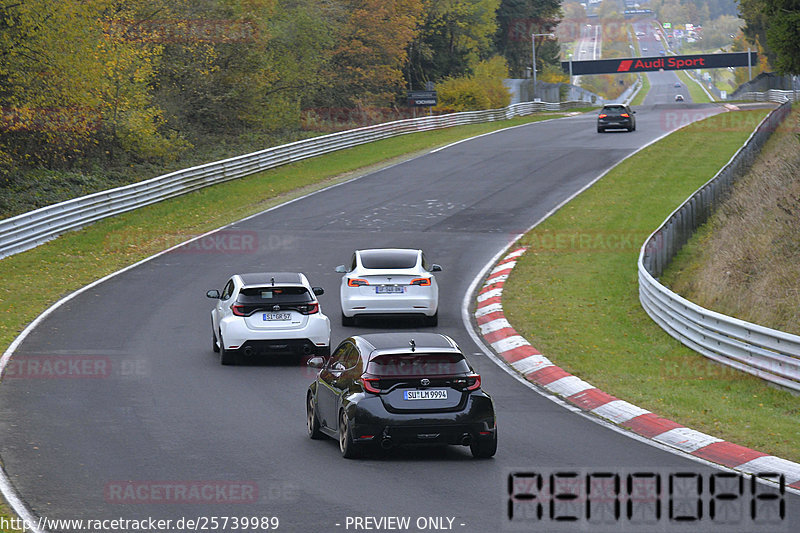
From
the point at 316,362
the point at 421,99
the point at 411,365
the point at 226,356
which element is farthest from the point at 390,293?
the point at 421,99

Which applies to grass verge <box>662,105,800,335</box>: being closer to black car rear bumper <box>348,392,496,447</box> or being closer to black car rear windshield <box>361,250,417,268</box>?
black car rear windshield <box>361,250,417,268</box>

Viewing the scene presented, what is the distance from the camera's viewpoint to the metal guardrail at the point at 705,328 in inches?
590

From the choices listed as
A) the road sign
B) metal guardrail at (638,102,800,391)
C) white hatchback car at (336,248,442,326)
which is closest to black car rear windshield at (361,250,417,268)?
white hatchback car at (336,248,442,326)

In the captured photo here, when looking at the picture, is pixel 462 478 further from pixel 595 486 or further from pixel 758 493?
pixel 758 493

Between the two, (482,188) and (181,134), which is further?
(181,134)

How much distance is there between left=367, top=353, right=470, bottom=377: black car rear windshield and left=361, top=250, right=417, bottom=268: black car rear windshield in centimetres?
983

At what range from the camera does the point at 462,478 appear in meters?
10.7

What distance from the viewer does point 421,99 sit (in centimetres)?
6444

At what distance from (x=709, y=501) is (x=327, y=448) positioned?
4.51 metres

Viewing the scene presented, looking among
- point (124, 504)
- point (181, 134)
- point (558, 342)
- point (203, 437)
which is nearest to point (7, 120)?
point (181, 134)

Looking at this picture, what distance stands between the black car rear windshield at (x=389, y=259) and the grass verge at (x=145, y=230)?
7.07 m

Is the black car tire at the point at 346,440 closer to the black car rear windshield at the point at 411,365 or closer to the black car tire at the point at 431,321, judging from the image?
the black car rear windshield at the point at 411,365

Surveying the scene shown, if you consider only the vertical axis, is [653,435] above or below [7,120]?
below

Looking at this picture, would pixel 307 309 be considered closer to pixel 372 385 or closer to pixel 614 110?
pixel 372 385
